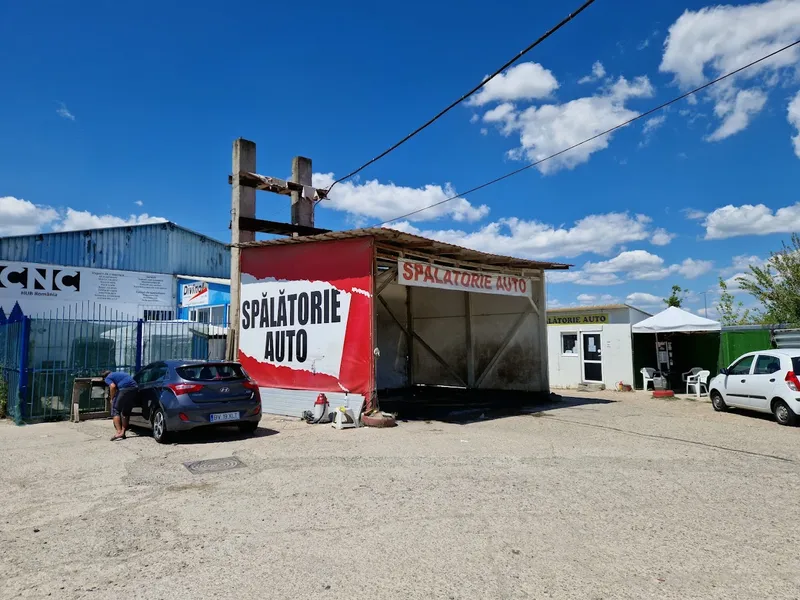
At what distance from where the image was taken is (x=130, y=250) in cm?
2684

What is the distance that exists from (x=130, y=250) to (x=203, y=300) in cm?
552

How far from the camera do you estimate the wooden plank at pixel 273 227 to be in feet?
45.5

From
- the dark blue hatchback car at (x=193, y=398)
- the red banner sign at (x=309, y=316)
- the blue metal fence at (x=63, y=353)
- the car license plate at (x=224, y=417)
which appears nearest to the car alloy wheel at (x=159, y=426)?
the dark blue hatchback car at (x=193, y=398)

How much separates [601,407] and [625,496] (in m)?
8.78

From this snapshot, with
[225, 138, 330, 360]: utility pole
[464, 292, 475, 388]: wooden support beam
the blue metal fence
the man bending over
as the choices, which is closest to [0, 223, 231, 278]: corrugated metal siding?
the blue metal fence

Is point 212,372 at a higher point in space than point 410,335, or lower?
lower

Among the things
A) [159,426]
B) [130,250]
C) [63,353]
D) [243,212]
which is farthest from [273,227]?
[130,250]

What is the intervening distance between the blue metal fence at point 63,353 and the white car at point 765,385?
44.1ft

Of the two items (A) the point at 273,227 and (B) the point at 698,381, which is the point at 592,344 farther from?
(A) the point at 273,227

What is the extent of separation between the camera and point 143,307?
27016 mm

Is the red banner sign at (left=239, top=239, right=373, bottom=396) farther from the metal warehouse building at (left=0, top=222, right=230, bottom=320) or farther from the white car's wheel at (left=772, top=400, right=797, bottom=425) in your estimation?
the metal warehouse building at (left=0, top=222, right=230, bottom=320)

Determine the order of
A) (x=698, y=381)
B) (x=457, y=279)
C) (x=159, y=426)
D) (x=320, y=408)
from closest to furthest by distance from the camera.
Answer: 1. (x=159, y=426)
2. (x=320, y=408)
3. (x=457, y=279)
4. (x=698, y=381)

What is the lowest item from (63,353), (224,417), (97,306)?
(224,417)

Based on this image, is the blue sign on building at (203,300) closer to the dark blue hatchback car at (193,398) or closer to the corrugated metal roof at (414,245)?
the corrugated metal roof at (414,245)
